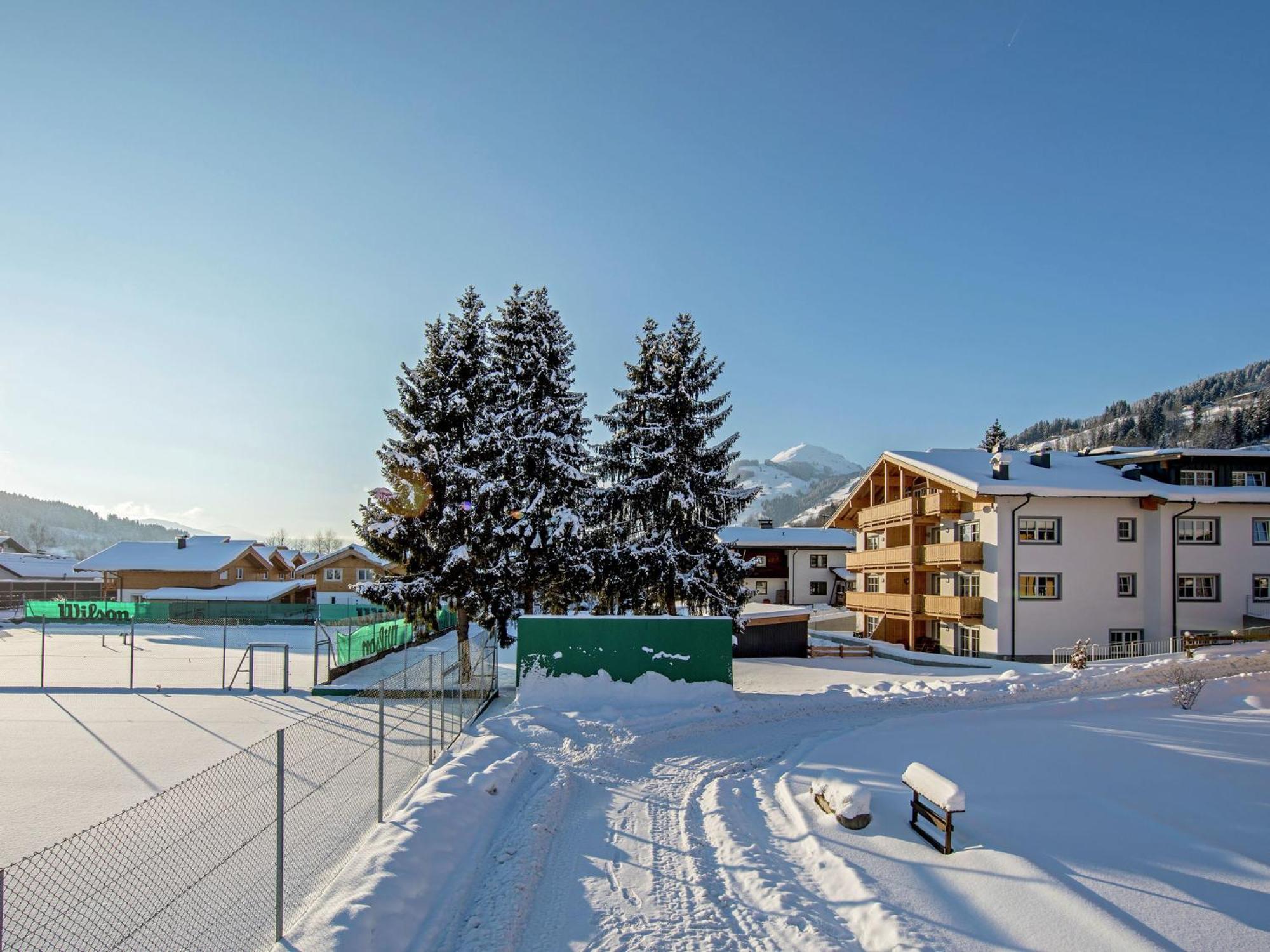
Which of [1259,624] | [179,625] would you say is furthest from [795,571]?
[179,625]

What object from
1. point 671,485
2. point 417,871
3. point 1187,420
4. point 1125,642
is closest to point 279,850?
point 417,871

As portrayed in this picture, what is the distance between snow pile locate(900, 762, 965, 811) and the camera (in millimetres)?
7234

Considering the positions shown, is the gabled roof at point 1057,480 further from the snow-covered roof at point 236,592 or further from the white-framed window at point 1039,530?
the snow-covered roof at point 236,592

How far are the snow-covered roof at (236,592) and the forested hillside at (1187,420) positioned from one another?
255 ft

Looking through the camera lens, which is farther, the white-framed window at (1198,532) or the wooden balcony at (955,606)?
the white-framed window at (1198,532)

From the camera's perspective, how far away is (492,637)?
64.7ft

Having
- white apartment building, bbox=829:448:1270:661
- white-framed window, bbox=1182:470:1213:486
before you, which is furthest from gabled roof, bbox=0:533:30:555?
white-framed window, bbox=1182:470:1213:486

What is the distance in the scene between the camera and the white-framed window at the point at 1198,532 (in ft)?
98.0

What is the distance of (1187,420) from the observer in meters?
152

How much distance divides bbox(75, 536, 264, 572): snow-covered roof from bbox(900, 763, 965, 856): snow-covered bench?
55.1m

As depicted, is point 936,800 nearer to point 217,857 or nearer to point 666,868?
point 666,868

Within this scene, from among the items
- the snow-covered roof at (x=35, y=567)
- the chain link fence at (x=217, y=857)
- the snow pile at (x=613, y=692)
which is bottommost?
the snow-covered roof at (x=35, y=567)

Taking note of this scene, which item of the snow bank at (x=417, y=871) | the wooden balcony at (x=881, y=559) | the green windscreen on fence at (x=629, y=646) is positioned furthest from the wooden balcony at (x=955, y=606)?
the snow bank at (x=417, y=871)

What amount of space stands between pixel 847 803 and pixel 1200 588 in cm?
3007
